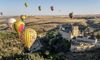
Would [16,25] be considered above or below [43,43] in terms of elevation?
above

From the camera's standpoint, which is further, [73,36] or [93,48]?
[73,36]

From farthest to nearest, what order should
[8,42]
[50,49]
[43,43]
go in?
[8,42] < [43,43] < [50,49]

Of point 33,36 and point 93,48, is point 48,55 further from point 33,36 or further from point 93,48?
point 93,48

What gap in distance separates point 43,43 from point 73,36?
11.0m

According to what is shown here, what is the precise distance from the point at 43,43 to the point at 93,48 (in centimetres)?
717

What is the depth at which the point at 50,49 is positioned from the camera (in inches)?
1463

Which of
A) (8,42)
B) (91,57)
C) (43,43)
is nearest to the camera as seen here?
(91,57)

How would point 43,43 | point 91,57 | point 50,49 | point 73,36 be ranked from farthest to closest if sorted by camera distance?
point 73,36 → point 43,43 → point 50,49 → point 91,57

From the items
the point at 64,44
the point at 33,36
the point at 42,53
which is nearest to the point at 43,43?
the point at 64,44

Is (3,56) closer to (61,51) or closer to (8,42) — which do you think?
(61,51)

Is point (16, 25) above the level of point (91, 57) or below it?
above

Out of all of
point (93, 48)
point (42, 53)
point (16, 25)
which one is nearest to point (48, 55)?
point (42, 53)

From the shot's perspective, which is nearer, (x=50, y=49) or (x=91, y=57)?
(x=91, y=57)

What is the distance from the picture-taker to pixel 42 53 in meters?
34.2
